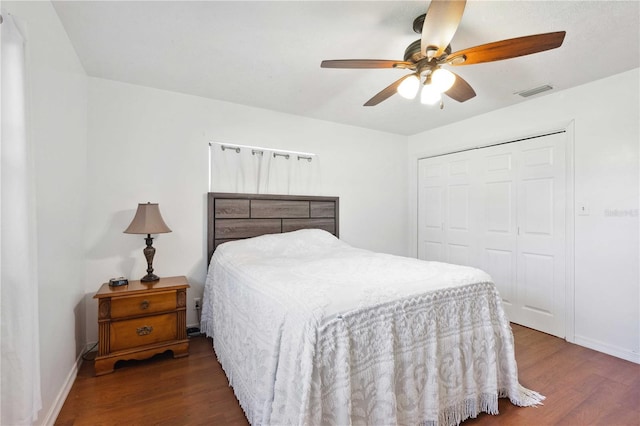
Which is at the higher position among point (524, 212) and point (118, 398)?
point (524, 212)

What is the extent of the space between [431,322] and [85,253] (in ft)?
8.94

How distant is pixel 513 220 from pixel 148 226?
3612mm

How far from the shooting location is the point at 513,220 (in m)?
3.29

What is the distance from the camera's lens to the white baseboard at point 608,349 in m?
2.45

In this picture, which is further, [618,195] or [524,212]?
[524,212]

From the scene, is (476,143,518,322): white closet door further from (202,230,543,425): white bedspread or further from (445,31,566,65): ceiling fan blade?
(445,31,566,65): ceiling fan blade

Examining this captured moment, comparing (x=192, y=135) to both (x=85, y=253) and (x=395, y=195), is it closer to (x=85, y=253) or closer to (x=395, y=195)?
(x=85, y=253)

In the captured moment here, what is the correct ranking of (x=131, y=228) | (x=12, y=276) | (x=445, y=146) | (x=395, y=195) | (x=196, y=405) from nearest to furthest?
(x=12, y=276) < (x=196, y=405) < (x=131, y=228) < (x=445, y=146) < (x=395, y=195)

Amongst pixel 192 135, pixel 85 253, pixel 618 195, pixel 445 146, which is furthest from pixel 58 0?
pixel 618 195

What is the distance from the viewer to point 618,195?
2.53 m

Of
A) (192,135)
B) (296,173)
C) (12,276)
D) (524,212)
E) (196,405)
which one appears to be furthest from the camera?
(296,173)

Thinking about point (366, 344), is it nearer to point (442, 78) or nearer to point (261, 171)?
point (442, 78)

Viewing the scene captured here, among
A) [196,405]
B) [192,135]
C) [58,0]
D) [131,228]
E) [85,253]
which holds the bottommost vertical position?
[196,405]

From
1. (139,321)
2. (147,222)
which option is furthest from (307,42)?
(139,321)
